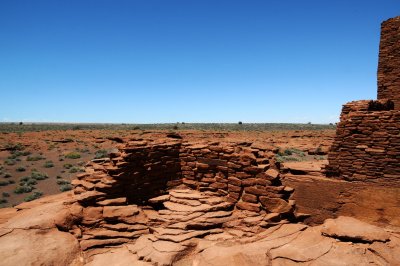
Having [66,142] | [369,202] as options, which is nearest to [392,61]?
[369,202]

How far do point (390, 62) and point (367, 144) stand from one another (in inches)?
155

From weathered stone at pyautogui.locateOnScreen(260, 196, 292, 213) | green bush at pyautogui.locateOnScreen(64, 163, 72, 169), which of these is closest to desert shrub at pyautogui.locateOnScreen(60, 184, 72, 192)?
green bush at pyautogui.locateOnScreen(64, 163, 72, 169)

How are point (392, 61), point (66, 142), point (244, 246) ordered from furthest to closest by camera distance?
point (66, 142) → point (392, 61) → point (244, 246)

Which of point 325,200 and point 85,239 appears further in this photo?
point 325,200

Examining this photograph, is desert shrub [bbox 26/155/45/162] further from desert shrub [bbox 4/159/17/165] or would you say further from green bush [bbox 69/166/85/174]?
green bush [bbox 69/166/85/174]

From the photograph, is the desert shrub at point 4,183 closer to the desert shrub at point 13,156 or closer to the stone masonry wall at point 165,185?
the desert shrub at point 13,156

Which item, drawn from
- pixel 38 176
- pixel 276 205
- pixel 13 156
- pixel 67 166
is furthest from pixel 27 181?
pixel 276 205

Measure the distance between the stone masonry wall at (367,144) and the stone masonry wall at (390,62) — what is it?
123 centimetres

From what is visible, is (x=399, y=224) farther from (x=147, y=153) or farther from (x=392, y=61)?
(x=147, y=153)

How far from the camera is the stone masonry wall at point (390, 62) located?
35.2 ft

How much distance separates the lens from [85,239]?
6828mm

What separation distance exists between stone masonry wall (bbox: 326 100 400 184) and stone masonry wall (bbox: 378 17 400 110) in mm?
1233

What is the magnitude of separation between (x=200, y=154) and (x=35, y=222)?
4.59m

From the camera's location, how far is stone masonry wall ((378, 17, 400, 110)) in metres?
10.7
